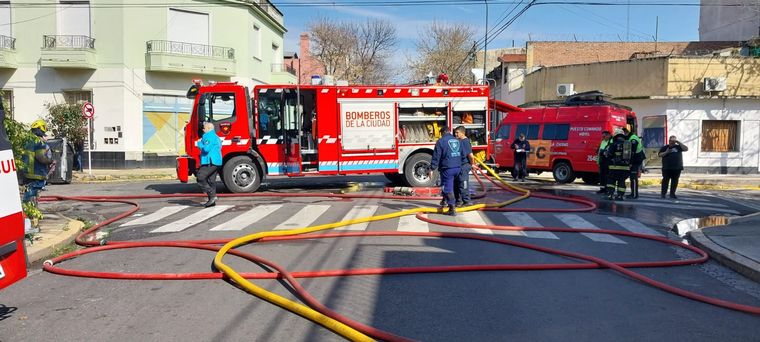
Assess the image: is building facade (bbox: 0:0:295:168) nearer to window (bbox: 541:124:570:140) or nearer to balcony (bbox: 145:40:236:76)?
balcony (bbox: 145:40:236:76)

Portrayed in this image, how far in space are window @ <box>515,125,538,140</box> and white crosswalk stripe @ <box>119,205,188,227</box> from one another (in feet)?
37.8

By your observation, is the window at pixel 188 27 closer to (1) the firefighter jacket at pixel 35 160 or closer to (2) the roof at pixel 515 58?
(1) the firefighter jacket at pixel 35 160

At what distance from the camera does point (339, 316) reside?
454cm

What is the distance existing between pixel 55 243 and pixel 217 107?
662cm

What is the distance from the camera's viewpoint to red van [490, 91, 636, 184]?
16750 millimetres

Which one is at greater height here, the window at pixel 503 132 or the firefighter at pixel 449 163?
the window at pixel 503 132

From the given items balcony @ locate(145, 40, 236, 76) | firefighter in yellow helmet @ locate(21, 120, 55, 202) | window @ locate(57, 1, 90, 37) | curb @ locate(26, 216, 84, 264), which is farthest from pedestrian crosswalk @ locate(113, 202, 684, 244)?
window @ locate(57, 1, 90, 37)

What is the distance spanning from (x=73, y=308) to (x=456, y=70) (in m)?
46.0

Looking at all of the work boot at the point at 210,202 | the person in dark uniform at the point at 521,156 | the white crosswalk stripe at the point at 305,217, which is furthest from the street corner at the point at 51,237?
the person in dark uniform at the point at 521,156

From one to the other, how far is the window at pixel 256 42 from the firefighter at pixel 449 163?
20.2 m

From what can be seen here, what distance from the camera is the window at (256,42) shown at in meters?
28.7

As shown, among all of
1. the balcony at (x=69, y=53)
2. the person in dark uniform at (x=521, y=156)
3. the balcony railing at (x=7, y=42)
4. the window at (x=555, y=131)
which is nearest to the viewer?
the window at (x=555, y=131)

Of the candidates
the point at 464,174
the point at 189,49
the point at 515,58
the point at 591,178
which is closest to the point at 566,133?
the point at 591,178

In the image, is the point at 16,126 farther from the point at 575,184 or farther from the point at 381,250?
the point at 575,184
